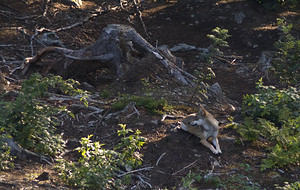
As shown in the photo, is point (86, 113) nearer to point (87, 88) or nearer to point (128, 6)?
point (87, 88)

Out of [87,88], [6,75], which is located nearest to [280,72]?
[87,88]

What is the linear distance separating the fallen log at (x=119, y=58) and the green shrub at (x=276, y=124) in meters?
2.00

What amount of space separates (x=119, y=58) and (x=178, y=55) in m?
2.84

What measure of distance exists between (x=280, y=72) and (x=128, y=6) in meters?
5.96

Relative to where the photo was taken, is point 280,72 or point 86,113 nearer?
point 86,113

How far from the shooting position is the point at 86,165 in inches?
172

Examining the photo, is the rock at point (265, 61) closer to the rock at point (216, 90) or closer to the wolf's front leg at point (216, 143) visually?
the rock at point (216, 90)

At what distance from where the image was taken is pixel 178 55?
10.6 meters

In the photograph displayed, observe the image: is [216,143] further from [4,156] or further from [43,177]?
[4,156]

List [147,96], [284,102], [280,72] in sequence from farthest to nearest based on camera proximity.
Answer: [280,72] → [147,96] → [284,102]

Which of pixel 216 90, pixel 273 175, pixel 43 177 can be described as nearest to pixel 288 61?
pixel 216 90

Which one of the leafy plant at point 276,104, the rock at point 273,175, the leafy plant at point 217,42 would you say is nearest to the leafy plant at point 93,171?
the rock at point 273,175

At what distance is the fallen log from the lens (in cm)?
801

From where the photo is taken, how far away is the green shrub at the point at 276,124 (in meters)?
5.16
